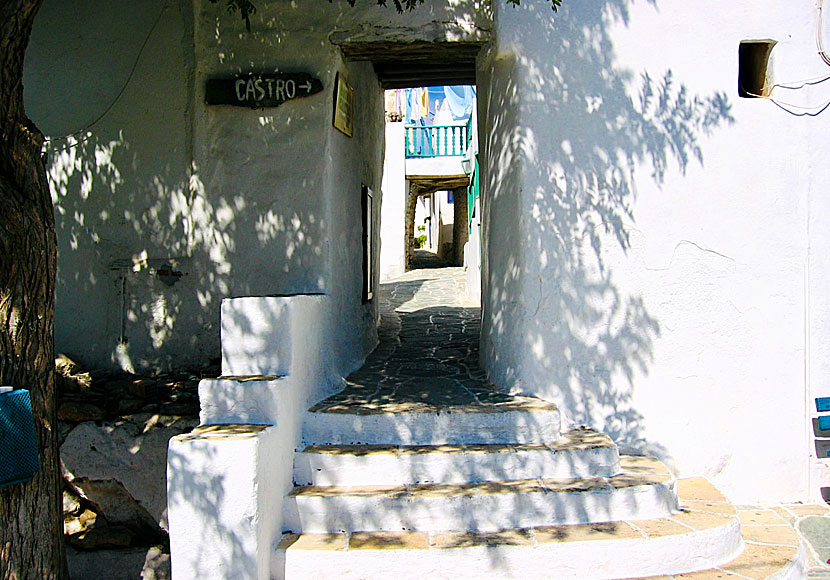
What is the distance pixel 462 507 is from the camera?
426cm

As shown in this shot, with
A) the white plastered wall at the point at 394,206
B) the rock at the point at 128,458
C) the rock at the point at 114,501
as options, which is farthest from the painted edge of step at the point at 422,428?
the white plastered wall at the point at 394,206

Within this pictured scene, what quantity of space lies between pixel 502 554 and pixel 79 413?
11.5 ft

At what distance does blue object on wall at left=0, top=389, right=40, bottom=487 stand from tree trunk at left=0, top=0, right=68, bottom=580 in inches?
6.6

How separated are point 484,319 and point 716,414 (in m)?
2.23

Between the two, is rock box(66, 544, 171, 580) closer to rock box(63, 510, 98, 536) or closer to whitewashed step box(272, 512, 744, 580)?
rock box(63, 510, 98, 536)

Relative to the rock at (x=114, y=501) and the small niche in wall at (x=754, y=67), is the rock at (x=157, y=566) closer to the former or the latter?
the rock at (x=114, y=501)

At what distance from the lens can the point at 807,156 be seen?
551 cm

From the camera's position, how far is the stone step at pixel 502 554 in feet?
12.9

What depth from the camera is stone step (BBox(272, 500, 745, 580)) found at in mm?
3934

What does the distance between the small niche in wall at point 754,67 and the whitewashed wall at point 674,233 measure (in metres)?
0.10

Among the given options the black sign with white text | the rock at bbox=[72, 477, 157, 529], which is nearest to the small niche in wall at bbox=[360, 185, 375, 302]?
the black sign with white text

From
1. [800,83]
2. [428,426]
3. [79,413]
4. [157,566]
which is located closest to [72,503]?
[79,413]

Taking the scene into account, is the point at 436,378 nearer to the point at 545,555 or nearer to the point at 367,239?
the point at 367,239

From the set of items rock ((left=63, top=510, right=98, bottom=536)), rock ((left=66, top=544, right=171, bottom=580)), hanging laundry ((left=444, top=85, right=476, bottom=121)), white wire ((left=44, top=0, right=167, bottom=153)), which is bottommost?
rock ((left=66, top=544, right=171, bottom=580))
